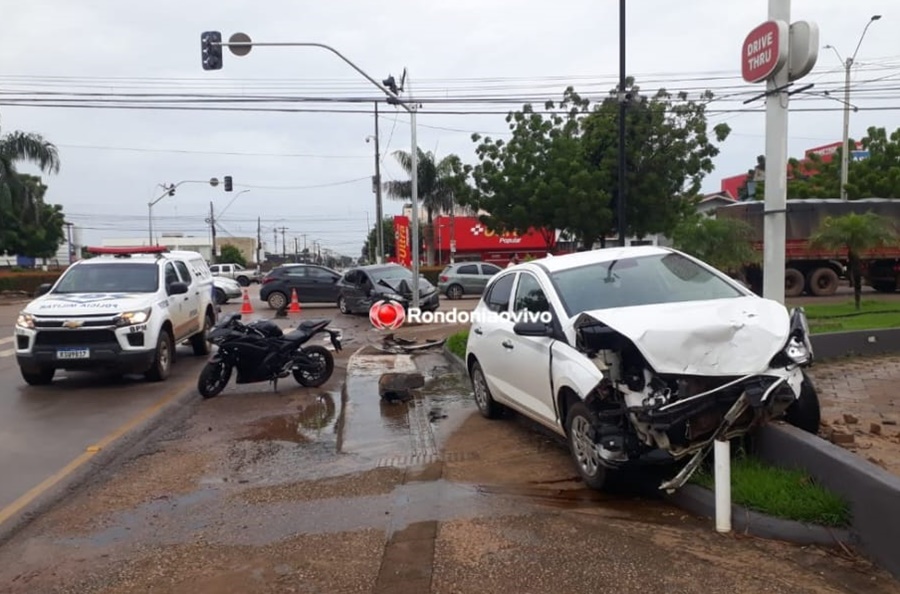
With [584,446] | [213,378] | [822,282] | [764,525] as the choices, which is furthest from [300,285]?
[764,525]

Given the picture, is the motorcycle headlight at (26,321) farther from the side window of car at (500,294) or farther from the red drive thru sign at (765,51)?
the red drive thru sign at (765,51)

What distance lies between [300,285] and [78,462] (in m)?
19.8

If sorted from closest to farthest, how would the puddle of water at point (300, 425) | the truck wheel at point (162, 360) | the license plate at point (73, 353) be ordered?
the puddle of water at point (300, 425), the license plate at point (73, 353), the truck wheel at point (162, 360)

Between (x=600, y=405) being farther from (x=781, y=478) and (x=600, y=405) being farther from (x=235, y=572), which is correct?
(x=235, y=572)

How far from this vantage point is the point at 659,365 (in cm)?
490

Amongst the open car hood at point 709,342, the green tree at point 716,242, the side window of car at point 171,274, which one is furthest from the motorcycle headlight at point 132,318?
the green tree at point 716,242

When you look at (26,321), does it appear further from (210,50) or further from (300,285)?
(300,285)

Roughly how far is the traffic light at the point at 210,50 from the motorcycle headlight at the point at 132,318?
28.5 ft

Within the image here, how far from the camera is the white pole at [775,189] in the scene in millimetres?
8336

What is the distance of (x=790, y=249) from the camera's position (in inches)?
1006

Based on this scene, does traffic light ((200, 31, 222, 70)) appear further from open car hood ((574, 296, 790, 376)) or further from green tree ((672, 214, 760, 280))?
open car hood ((574, 296, 790, 376))

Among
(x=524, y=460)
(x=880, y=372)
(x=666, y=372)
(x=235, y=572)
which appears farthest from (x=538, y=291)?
(x=880, y=372)

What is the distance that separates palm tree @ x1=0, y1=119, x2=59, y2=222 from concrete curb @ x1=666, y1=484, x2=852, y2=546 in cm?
4018

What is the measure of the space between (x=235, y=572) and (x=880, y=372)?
27.1 feet
